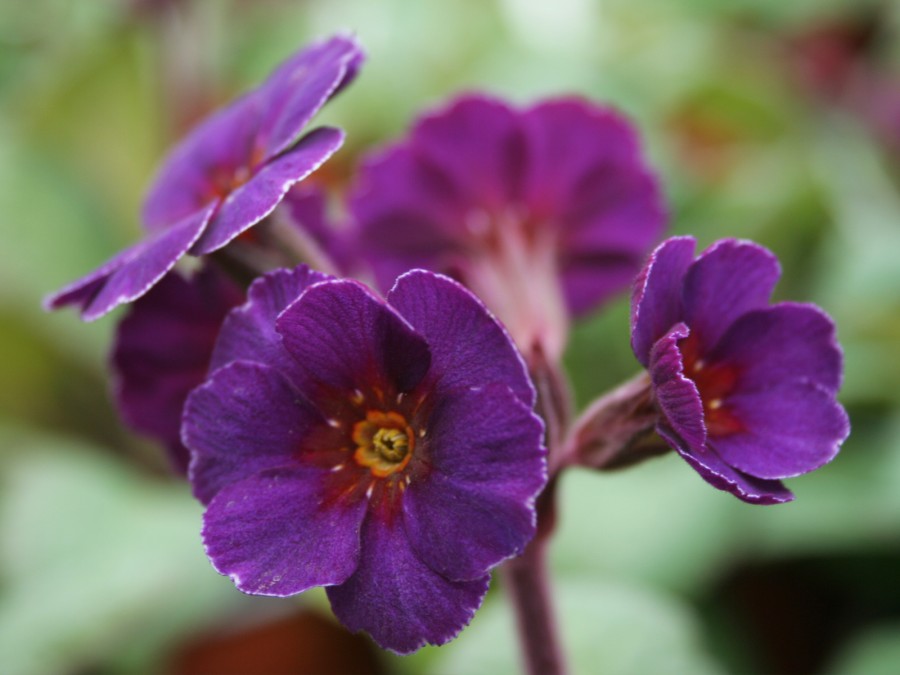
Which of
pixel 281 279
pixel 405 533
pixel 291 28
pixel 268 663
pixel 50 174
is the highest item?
pixel 281 279

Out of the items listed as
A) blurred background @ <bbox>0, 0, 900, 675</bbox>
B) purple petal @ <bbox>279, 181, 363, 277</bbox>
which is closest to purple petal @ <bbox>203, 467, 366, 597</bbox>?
purple petal @ <bbox>279, 181, 363, 277</bbox>

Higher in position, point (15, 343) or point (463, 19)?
point (15, 343)

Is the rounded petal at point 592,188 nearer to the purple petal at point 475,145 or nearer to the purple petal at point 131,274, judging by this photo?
the purple petal at point 475,145

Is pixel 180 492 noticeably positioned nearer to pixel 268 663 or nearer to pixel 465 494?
pixel 268 663

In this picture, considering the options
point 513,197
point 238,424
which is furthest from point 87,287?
point 513,197

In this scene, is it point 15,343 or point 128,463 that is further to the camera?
point 128,463

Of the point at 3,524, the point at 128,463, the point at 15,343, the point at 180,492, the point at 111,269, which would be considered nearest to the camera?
the point at 111,269

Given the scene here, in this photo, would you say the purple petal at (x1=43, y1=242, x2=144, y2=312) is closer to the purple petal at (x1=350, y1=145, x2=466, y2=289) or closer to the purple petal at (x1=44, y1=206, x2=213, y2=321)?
the purple petal at (x1=44, y1=206, x2=213, y2=321)

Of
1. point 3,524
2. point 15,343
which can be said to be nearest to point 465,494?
point 3,524
